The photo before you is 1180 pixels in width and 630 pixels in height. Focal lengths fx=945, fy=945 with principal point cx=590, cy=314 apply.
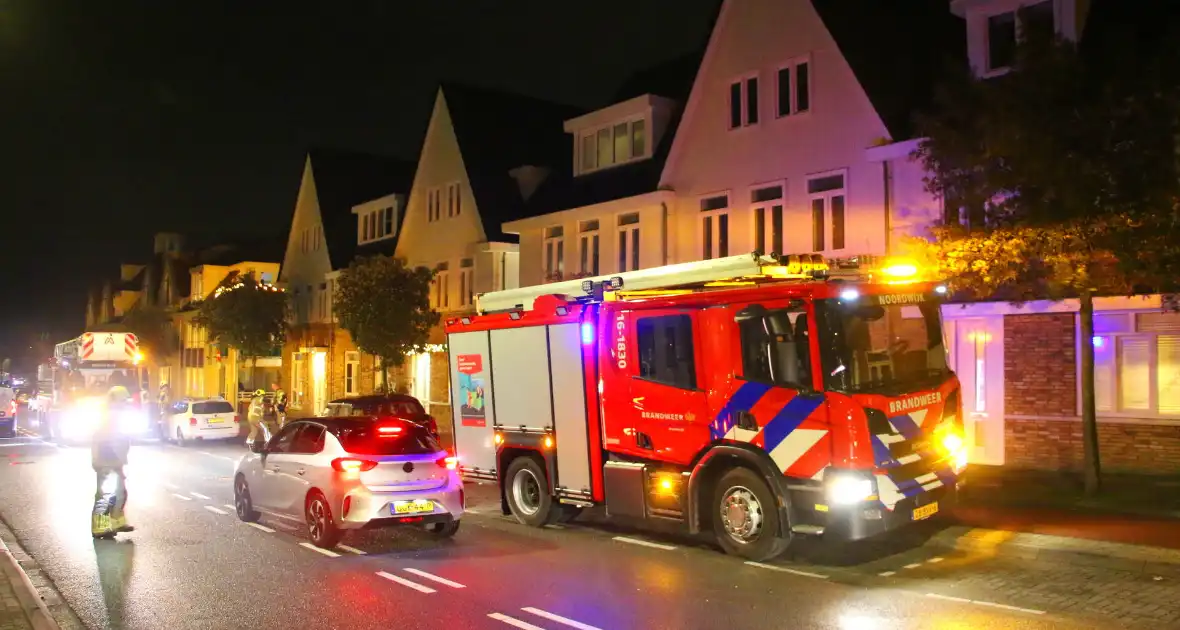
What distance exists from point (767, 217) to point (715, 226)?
160 centimetres

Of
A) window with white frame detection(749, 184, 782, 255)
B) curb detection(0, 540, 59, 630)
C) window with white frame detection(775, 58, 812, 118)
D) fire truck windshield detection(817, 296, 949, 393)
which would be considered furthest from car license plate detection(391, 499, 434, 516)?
window with white frame detection(775, 58, 812, 118)

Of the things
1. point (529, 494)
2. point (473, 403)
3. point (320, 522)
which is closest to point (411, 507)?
point (320, 522)

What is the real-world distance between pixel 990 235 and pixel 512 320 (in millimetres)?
6658

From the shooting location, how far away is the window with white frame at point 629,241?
2433 centimetres

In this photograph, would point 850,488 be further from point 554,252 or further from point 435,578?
point 554,252

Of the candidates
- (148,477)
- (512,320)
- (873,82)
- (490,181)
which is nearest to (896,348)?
(512,320)

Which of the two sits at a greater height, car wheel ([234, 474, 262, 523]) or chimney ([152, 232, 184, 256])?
chimney ([152, 232, 184, 256])

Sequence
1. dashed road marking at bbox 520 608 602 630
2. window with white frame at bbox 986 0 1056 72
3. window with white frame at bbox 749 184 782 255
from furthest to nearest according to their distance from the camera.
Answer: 1. window with white frame at bbox 749 184 782 255
2. window with white frame at bbox 986 0 1056 72
3. dashed road marking at bbox 520 608 602 630

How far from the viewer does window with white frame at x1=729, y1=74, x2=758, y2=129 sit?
21469 mm

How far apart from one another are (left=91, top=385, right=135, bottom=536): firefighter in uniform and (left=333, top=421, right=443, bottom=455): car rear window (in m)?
2.96

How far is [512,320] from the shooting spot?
43.4 ft

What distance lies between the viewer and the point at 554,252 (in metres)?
27.0

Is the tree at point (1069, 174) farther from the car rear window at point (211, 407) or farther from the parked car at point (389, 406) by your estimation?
the car rear window at point (211, 407)

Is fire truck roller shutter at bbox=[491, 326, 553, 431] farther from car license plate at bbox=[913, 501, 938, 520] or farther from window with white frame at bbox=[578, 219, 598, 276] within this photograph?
window with white frame at bbox=[578, 219, 598, 276]
